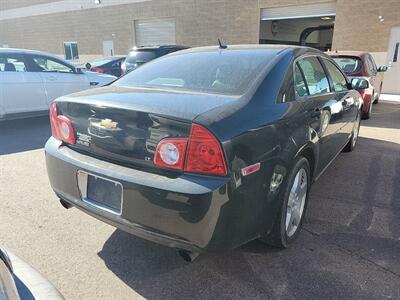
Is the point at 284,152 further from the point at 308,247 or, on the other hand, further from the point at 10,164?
the point at 10,164

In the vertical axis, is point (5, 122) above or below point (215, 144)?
below

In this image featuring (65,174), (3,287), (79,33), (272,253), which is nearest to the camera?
(3,287)

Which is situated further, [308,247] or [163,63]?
[163,63]

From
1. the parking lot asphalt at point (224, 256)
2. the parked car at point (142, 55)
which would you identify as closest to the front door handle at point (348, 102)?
the parking lot asphalt at point (224, 256)

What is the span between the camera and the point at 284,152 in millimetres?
2490

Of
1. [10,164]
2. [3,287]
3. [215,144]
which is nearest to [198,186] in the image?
[215,144]

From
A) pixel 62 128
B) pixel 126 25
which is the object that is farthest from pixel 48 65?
pixel 126 25

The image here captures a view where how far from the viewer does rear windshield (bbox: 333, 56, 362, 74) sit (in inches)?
308

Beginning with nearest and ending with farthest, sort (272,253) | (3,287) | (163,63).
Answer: (3,287)
(272,253)
(163,63)

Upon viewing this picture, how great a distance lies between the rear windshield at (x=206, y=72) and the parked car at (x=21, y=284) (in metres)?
1.64

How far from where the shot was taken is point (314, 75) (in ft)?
11.4

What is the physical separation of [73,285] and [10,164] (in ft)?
10.2

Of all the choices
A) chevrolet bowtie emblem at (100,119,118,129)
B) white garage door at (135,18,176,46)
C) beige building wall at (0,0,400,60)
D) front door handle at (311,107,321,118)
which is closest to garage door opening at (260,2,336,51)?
beige building wall at (0,0,400,60)

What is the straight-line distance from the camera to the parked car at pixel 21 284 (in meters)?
1.23
